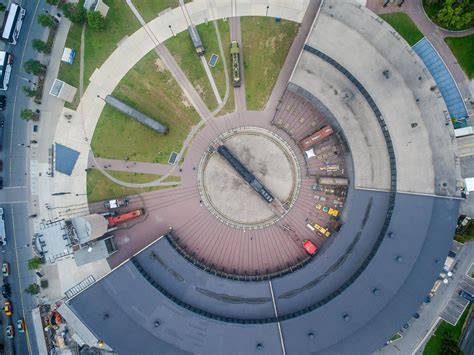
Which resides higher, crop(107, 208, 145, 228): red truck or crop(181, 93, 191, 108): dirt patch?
crop(181, 93, 191, 108): dirt patch

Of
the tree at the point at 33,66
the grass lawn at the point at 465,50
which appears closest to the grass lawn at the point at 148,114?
the tree at the point at 33,66

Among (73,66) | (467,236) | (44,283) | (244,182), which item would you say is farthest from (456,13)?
(44,283)

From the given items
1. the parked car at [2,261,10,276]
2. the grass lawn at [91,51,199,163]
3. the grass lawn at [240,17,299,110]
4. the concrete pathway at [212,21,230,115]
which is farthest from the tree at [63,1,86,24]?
the parked car at [2,261,10,276]

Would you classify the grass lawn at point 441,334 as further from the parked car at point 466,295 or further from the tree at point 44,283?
the tree at point 44,283

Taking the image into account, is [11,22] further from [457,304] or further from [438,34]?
[457,304]

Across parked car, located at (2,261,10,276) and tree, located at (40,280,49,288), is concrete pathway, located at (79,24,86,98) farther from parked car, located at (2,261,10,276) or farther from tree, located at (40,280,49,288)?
tree, located at (40,280,49,288)

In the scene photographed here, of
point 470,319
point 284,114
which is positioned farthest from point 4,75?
point 470,319
